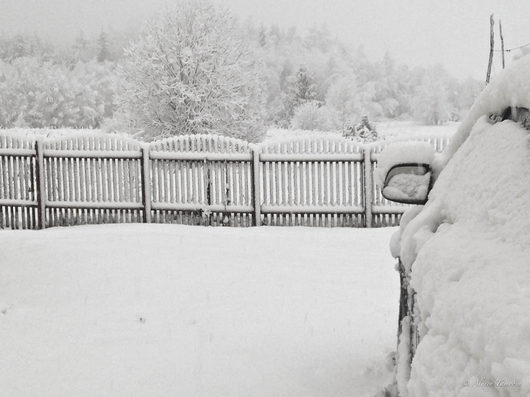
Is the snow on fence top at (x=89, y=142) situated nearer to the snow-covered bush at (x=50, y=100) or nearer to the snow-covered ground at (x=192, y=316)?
the snow-covered ground at (x=192, y=316)

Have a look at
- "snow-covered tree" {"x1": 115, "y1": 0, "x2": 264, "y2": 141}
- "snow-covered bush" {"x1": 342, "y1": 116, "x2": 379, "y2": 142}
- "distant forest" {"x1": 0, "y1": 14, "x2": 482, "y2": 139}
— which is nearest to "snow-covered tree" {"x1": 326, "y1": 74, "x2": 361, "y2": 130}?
"distant forest" {"x1": 0, "y1": 14, "x2": 482, "y2": 139}

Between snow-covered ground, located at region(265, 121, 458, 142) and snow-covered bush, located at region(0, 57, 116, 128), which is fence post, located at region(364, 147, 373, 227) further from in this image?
snow-covered bush, located at region(0, 57, 116, 128)

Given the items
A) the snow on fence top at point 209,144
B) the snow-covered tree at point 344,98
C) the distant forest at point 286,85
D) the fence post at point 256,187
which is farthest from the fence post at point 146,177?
the snow-covered tree at point 344,98

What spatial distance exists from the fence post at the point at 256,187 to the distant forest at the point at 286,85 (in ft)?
133

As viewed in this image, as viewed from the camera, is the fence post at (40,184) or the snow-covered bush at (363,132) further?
the snow-covered bush at (363,132)

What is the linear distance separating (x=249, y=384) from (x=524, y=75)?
298 centimetres

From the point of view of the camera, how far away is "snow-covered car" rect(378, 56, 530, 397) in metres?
1.54

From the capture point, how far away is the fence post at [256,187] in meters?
11.9

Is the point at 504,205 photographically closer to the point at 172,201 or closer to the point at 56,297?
the point at 56,297

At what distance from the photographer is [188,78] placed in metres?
28.4

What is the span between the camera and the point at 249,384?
4594mm

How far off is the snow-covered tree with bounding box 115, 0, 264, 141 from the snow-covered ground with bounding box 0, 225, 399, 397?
18.4m

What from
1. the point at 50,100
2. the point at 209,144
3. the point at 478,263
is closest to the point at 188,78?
the point at 209,144

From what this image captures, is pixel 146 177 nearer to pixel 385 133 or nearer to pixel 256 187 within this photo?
pixel 256 187
